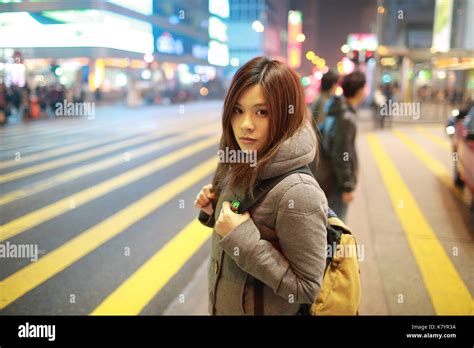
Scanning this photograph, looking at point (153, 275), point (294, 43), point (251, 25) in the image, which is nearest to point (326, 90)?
point (153, 275)

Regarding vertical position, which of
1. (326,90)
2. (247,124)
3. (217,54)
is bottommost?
(247,124)

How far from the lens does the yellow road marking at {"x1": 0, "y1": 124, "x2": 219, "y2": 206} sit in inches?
154

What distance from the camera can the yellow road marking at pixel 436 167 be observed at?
7.35 metres

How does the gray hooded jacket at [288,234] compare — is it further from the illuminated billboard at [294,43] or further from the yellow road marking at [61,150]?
the illuminated billboard at [294,43]

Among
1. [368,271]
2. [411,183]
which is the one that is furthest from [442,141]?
[368,271]

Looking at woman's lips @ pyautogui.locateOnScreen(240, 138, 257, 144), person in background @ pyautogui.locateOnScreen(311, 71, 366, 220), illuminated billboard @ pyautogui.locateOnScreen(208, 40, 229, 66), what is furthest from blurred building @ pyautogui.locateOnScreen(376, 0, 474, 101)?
woman's lips @ pyautogui.locateOnScreen(240, 138, 257, 144)

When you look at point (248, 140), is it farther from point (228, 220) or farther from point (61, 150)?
point (61, 150)

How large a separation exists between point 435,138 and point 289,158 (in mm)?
14781

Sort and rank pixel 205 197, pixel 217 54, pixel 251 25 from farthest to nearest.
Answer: pixel 251 25 < pixel 217 54 < pixel 205 197

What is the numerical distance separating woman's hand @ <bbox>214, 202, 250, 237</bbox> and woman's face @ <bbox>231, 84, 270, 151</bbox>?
0.90 feet

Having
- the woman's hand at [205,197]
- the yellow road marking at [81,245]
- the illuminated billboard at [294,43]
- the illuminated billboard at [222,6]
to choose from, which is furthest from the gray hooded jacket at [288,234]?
the illuminated billboard at [294,43]

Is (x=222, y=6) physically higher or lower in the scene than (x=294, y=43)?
lower

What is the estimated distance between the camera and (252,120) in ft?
5.54

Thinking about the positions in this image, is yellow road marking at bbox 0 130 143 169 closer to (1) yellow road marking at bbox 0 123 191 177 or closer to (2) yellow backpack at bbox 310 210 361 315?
(1) yellow road marking at bbox 0 123 191 177
